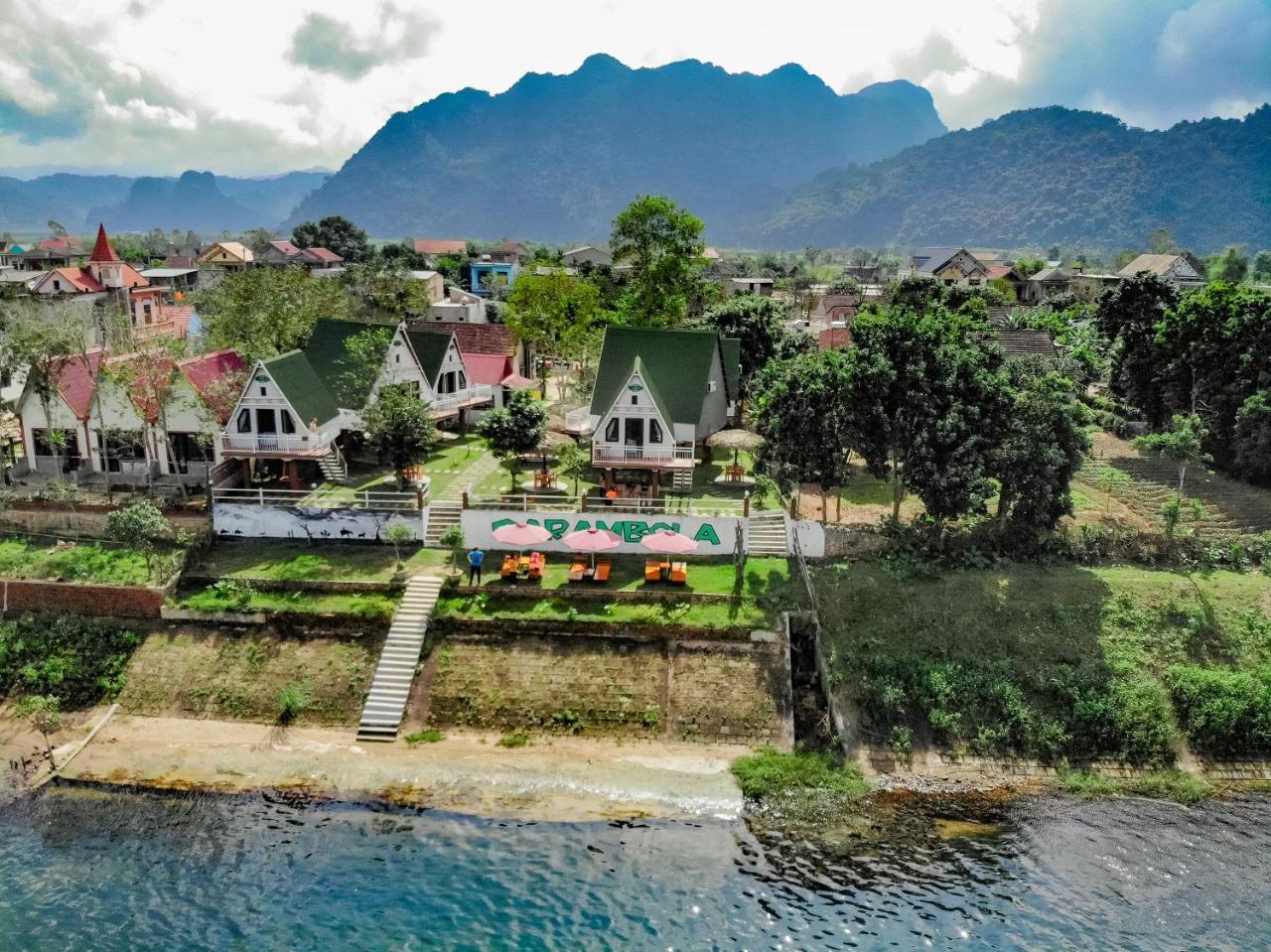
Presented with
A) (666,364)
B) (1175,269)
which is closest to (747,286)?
(1175,269)

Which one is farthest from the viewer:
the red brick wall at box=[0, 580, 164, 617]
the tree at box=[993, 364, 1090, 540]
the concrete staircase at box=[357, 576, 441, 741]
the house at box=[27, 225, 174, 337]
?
the house at box=[27, 225, 174, 337]

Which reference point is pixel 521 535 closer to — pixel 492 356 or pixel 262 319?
pixel 262 319

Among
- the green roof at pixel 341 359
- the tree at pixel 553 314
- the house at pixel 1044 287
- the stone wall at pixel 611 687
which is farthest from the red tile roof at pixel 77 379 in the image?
the house at pixel 1044 287

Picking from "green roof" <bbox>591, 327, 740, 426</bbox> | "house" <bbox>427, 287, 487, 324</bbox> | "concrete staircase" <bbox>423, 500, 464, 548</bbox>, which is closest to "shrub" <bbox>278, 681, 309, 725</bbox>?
"concrete staircase" <bbox>423, 500, 464, 548</bbox>

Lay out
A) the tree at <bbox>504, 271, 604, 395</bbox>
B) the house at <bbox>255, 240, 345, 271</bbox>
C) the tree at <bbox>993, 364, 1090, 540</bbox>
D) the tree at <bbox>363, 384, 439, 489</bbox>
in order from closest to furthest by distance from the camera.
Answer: the tree at <bbox>993, 364, 1090, 540</bbox>
the tree at <bbox>363, 384, 439, 489</bbox>
the tree at <bbox>504, 271, 604, 395</bbox>
the house at <bbox>255, 240, 345, 271</bbox>

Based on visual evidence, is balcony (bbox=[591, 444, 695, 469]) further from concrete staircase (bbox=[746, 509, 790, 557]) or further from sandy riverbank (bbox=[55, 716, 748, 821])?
sandy riverbank (bbox=[55, 716, 748, 821])

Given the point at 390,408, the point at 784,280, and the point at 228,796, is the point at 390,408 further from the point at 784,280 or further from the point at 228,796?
the point at 784,280

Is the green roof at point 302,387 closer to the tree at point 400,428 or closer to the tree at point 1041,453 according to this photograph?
the tree at point 400,428
